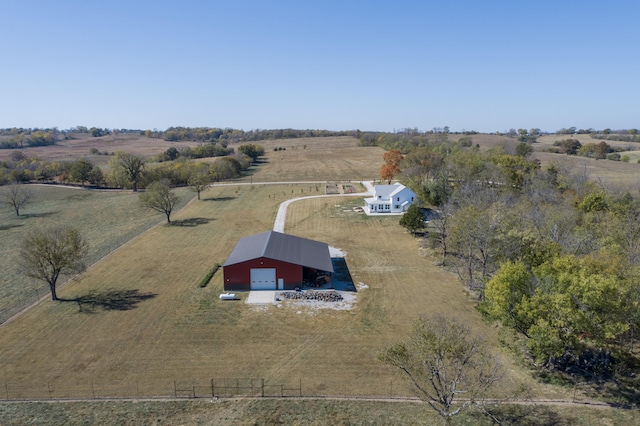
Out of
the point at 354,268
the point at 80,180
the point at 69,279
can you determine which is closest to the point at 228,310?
the point at 354,268

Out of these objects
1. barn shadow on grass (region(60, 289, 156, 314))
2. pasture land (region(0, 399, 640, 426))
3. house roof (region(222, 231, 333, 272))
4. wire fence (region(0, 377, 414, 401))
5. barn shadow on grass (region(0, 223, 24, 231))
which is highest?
house roof (region(222, 231, 333, 272))

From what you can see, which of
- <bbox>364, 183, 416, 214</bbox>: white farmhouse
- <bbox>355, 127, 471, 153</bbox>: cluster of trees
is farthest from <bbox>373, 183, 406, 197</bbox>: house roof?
<bbox>355, 127, 471, 153</bbox>: cluster of trees

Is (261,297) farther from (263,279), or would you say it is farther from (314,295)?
(314,295)

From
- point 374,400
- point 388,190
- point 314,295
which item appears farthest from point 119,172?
point 374,400

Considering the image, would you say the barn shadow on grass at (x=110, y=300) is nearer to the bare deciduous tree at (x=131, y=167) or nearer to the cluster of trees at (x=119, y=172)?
the cluster of trees at (x=119, y=172)

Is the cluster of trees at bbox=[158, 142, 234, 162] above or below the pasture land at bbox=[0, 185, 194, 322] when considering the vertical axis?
above

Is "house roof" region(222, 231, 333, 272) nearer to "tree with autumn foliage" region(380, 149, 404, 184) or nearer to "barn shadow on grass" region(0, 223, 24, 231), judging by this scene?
"barn shadow on grass" region(0, 223, 24, 231)

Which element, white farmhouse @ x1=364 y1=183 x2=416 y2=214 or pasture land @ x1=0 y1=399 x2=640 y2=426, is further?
white farmhouse @ x1=364 y1=183 x2=416 y2=214
